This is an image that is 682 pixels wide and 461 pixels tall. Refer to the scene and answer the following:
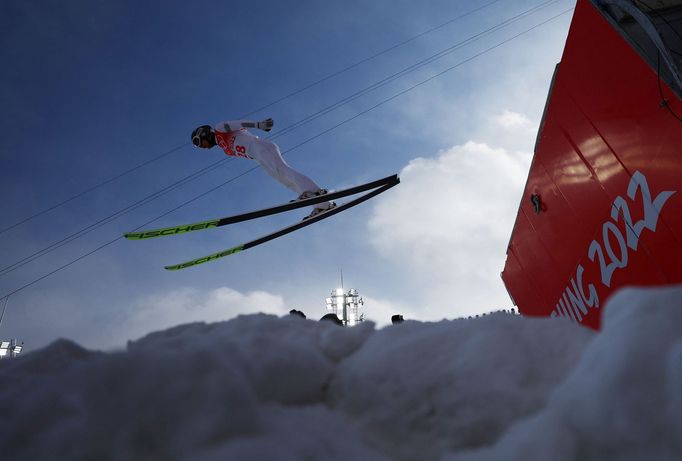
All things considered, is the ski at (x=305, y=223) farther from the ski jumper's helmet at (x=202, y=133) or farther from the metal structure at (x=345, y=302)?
the metal structure at (x=345, y=302)

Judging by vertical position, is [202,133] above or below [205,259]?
above

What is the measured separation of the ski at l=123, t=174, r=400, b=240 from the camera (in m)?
6.64

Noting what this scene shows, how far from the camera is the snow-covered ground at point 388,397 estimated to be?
0.78 metres

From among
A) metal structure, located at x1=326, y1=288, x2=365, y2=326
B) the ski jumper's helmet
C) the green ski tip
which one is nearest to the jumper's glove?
the ski jumper's helmet

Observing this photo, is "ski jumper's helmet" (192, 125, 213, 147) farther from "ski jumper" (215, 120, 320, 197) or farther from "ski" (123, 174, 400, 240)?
"ski" (123, 174, 400, 240)

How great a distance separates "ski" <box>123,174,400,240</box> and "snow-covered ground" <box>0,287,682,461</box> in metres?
5.43

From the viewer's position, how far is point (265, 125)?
7746 millimetres

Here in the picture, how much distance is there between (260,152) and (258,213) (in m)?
1.34

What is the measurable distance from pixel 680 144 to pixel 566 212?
165 centimetres

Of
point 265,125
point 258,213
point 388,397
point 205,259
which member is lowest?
point 388,397

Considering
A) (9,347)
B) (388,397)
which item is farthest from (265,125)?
(9,347)

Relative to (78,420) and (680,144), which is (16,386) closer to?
(78,420)

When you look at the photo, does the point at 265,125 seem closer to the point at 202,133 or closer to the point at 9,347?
the point at 202,133

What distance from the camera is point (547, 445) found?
78cm
